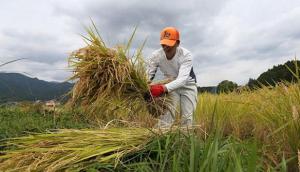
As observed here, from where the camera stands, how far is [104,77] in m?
4.26

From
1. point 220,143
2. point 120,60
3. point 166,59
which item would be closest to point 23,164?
point 220,143

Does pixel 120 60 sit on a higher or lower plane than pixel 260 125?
higher

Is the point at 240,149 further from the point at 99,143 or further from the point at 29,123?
the point at 29,123

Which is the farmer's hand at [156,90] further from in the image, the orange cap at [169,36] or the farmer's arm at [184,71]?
the orange cap at [169,36]

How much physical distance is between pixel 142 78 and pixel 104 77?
0.39 m

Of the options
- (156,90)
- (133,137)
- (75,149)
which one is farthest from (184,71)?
(75,149)

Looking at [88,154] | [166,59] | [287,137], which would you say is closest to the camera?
[88,154]

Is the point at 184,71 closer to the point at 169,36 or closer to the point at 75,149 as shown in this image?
the point at 169,36

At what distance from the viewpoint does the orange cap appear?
5215 mm

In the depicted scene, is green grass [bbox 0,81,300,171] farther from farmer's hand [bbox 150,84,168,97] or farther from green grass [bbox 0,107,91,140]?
farmer's hand [bbox 150,84,168,97]

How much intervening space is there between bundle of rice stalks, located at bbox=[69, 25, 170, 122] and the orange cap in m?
0.77

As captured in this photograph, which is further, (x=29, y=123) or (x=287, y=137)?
(x=29, y=123)

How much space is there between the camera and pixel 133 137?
3.26m

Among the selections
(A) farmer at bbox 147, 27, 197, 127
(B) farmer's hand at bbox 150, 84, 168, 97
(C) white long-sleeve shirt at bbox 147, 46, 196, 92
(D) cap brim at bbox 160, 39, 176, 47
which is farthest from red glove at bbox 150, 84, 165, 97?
(D) cap brim at bbox 160, 39, 176, 47
